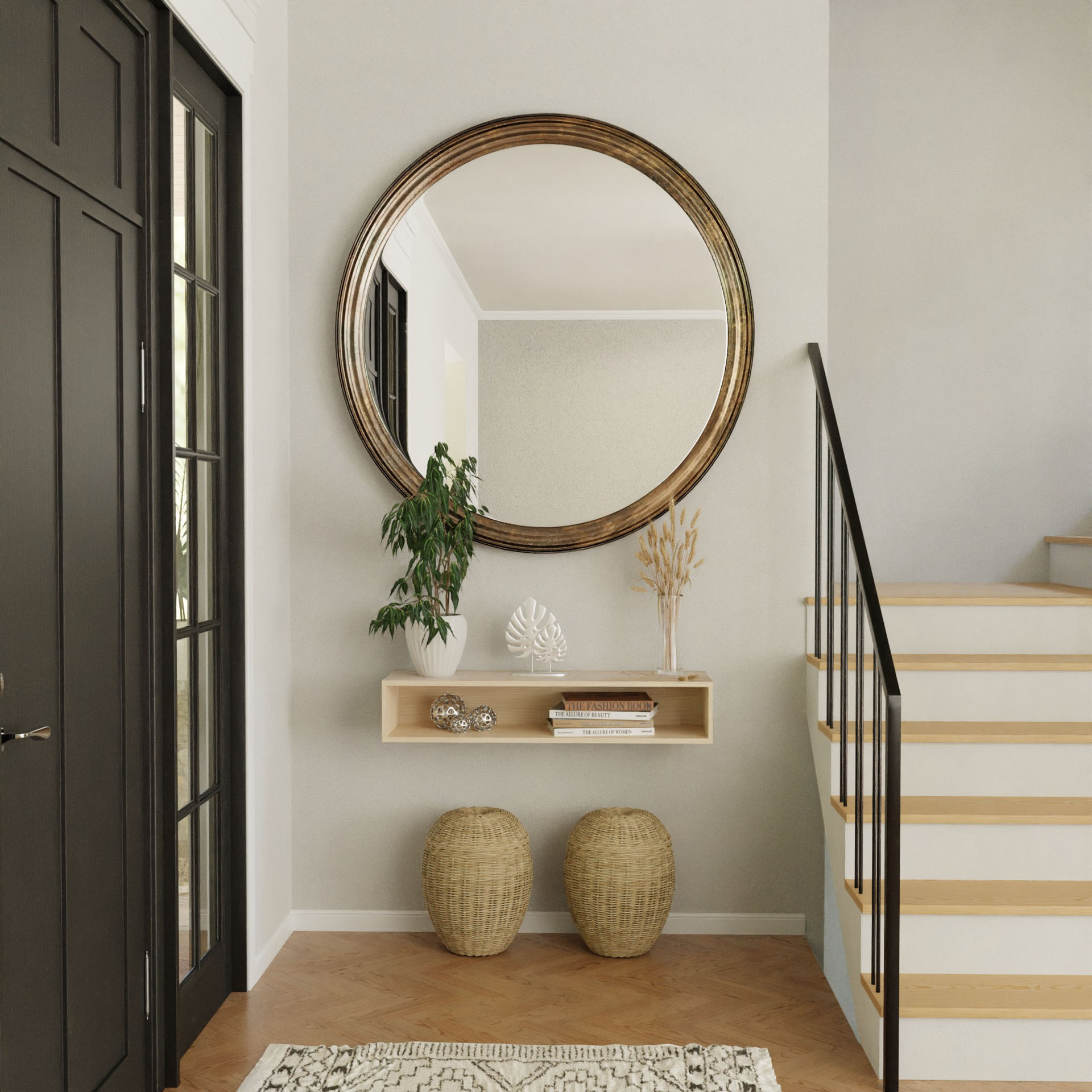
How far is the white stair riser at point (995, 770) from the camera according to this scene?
108 inches

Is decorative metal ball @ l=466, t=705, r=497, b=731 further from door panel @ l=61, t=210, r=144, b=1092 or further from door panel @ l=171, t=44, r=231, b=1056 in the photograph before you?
door panel @ l=61, t=210, r=144, b=1092

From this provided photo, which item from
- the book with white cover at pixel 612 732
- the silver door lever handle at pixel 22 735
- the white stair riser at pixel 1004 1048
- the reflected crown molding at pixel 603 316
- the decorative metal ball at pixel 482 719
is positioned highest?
the reflected crown molding at pixel 603 316

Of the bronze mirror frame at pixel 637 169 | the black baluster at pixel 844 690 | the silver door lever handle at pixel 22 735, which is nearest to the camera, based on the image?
the silver door lever handle at pixel 22 735

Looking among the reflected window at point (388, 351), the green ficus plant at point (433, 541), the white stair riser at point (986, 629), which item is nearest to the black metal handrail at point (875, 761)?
the white stair riser at point (986, 629)

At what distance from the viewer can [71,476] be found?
6.28 ft

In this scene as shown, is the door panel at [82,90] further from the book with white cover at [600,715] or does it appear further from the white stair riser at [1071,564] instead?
the white stair riser at [1071,564]

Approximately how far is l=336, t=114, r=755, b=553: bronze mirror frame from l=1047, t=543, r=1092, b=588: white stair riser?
1.48 metres

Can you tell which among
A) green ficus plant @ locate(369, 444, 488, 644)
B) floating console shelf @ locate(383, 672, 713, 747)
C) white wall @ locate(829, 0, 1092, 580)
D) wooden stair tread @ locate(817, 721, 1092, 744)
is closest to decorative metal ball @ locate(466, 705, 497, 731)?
floating console shelf @ locate(383, 672, 713, 747)

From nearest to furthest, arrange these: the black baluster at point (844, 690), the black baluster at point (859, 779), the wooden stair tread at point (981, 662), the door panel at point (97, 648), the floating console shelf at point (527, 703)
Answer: the door panel at point (97, 648) → the black baluster at point (859, 779) → the black baluster at point (844, 690) → the wooden stair tread at point (981, 662) → the floating console shelf at point (527, 703)

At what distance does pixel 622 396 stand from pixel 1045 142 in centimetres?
218

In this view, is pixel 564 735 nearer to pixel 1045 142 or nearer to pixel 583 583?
pixel 583 583

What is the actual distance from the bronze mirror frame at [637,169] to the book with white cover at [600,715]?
0.51 m

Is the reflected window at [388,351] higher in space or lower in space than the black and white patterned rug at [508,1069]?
higher

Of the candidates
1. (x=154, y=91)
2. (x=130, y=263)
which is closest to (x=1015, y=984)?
(x=130, y=263)
